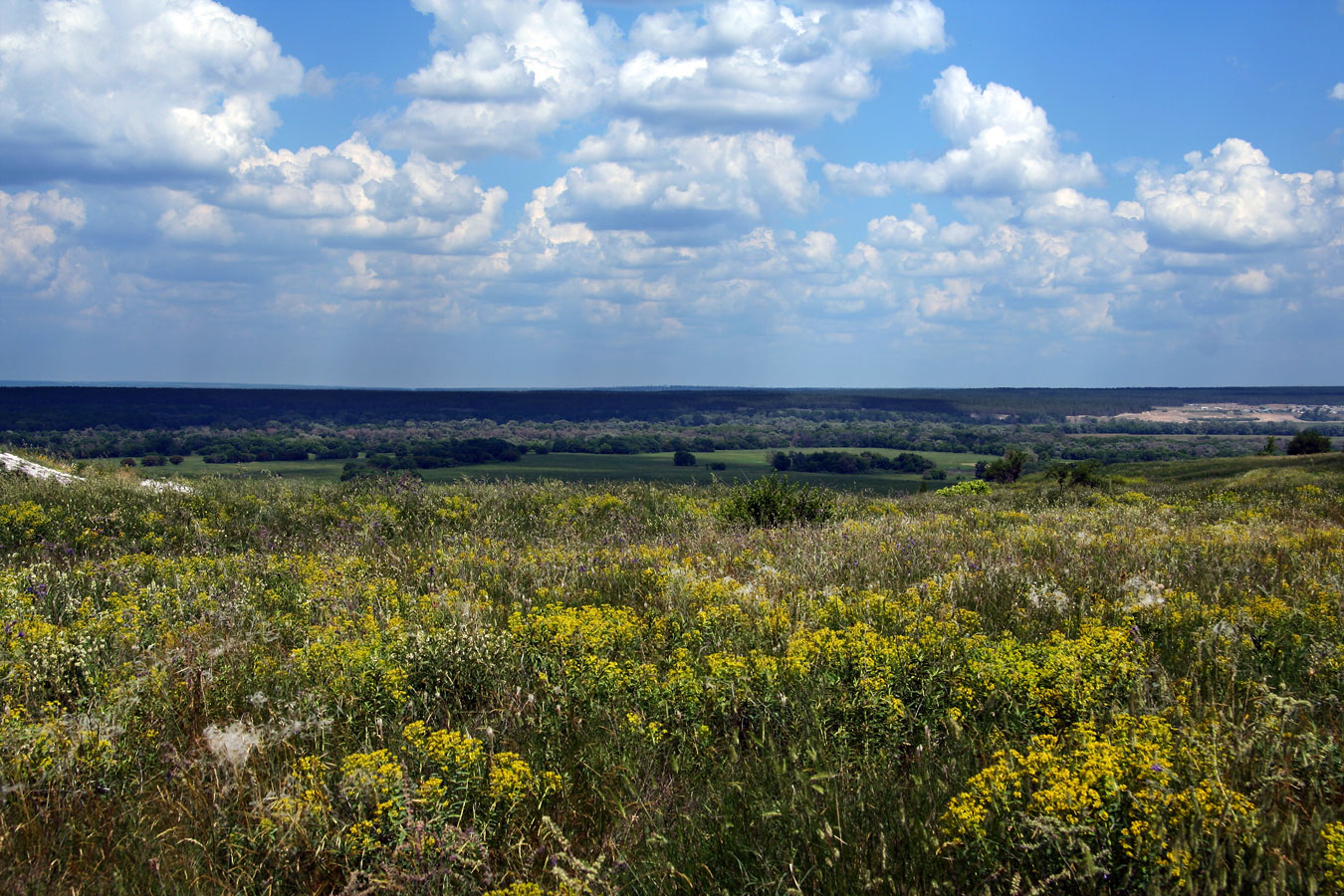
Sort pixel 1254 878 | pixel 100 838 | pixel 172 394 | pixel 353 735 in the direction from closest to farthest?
pixel 1254 878 → pixel 100 838 → pixel 353 735 → pixel 172 394

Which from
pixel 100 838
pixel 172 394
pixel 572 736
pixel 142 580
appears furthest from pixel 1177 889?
pixel 172 394

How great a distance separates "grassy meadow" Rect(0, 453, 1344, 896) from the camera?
2.77 metres

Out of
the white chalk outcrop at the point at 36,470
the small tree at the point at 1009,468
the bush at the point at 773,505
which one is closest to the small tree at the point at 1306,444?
the small tree at the point at 1009,468

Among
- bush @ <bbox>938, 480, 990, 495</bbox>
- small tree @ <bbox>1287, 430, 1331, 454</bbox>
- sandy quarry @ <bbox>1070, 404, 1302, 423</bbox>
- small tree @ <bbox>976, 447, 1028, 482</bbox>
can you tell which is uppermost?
sandy quarry @ <bbox>1070, 404, 1302, 423</bbox>

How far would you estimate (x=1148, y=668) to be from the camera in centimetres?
438

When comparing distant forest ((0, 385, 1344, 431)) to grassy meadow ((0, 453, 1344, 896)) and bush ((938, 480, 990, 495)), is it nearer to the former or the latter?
bush ((938, 480, 990, 495))

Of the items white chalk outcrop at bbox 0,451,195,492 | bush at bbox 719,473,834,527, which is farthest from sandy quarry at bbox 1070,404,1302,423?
white chalk outcrop at bbox 0,451,195,492

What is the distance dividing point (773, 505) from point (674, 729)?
1006cm

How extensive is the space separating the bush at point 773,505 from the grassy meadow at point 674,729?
18.4 feet

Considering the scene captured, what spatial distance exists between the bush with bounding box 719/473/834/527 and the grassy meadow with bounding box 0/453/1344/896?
18.4ft

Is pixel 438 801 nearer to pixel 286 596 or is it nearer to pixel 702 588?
pixel 702 588

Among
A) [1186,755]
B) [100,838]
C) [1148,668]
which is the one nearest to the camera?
[1186,755]

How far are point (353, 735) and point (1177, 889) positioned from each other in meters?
3.40

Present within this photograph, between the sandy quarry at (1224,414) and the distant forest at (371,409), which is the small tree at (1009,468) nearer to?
the distant forest at (371,409)
